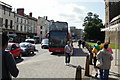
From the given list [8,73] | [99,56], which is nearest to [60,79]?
[99,56]

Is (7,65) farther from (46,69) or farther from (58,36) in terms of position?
(58,36)

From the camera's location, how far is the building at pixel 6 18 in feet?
156

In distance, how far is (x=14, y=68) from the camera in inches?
156

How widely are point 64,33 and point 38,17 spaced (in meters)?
68.8

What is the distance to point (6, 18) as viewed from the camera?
50656mm

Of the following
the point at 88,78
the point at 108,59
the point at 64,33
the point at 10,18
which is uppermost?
the point at 10,18

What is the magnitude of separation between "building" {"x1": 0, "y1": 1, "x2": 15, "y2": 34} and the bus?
2456cm

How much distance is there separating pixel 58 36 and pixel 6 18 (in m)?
29.8

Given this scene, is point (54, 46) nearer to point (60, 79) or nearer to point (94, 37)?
point (60, 79)

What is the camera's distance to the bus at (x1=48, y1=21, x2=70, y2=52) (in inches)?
963

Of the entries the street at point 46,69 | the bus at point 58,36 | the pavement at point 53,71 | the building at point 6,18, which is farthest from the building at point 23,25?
the pavement at point 53,71

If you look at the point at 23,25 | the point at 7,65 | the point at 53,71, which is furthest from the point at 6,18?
the point at 7,65

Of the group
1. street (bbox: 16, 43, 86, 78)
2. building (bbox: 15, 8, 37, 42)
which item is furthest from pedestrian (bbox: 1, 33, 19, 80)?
building (bbox: 15, 8, 37, 42)

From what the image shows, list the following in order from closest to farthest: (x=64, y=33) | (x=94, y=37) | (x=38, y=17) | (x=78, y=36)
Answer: (x=64, y=33), (x=94, y=37), (x=38, y=17), (x=78, y=36)
